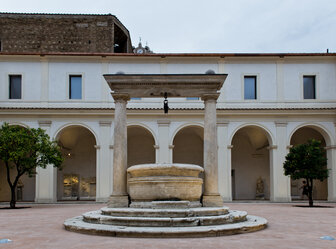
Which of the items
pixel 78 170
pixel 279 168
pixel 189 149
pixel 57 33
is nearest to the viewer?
pixel 279 168

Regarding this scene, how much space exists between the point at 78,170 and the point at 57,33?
10.4m

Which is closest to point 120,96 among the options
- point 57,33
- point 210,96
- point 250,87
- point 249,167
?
point 210,96

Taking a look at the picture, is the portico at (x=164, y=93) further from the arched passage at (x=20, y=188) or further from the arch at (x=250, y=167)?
the arched passage at (x=20, y=188)

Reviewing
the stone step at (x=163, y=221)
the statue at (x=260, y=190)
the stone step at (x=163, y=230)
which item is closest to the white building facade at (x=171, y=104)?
the statue at (x=260, y=190)

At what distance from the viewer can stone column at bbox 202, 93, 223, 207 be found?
1174 cm

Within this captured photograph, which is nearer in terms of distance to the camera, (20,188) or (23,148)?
(23,148)

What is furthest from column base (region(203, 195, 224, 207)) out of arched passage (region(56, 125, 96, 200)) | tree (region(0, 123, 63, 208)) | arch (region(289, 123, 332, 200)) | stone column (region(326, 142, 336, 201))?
arched passage (region(56, 125, 96, 200))

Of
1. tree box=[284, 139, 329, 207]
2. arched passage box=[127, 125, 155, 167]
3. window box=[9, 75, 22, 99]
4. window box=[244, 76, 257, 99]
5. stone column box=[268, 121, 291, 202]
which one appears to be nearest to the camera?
tree box=[284, 139, 329, 207]

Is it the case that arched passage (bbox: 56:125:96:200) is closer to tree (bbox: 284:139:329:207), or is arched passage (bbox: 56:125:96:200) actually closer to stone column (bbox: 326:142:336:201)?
tree (bbox: 284:139:329:207)

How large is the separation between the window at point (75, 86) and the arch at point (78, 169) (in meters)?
3.43

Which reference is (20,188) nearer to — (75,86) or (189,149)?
(75,86)

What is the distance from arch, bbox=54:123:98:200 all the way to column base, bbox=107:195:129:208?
17.4 metres

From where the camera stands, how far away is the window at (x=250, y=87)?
1026 inches

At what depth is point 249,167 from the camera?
29.6 m
